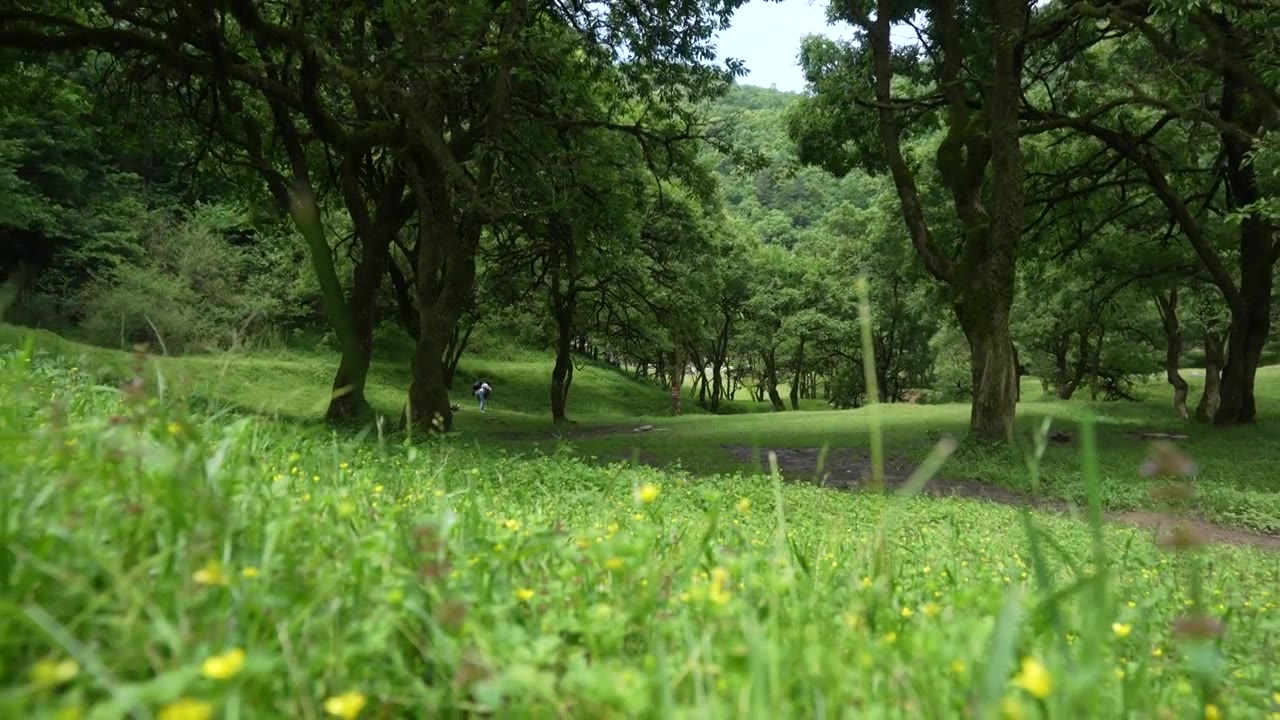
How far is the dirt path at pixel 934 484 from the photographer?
9.34 metres

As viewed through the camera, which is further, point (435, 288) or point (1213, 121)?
point (435, 288)

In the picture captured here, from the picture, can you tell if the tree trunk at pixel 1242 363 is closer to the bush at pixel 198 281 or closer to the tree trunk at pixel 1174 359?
the tree trunk at pixel 1174 359

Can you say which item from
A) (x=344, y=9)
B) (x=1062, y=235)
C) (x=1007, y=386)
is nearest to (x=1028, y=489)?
(x=1007, y=386)

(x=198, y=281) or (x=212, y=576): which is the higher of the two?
(x=198, y=281)

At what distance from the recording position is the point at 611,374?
46875 millimetres

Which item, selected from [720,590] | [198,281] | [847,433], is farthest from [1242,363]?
[198,281]

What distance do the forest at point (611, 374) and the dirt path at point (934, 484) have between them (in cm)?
16

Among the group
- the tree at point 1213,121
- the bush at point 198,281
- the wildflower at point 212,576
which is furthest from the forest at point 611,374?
the bush at point 198,281

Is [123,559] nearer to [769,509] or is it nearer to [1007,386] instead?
[769,509]

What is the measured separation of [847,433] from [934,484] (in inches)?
283

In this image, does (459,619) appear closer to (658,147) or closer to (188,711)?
(188,711)

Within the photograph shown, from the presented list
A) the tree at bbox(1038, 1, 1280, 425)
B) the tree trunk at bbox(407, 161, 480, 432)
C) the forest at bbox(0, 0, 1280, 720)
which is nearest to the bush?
the forest at bbox(0, 0, 1280, 720)

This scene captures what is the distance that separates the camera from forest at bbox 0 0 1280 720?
144 centimetres

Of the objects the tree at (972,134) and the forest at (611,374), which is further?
the tree at (972,134)
